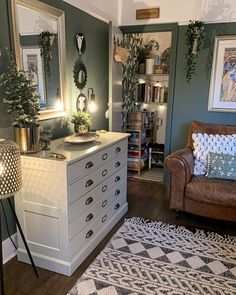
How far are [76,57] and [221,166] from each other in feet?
6.20

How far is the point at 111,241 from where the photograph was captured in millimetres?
2398

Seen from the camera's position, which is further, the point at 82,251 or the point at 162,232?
the point at 162,232

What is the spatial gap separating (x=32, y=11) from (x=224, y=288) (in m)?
2.54

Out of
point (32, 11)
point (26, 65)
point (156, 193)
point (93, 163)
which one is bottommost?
point (156, 193)

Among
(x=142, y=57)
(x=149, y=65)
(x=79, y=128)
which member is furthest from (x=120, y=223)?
(x=142, y=57)

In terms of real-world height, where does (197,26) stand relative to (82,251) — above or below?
above

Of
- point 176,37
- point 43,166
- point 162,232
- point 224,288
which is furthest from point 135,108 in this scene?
point 224,288

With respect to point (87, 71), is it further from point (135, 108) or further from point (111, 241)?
point (111, 241)

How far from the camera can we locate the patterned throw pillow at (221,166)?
2717 millimetres

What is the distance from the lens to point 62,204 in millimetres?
1877

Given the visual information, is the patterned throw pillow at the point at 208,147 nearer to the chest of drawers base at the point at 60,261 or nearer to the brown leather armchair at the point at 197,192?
the brown leather armchair at the point at 197,192

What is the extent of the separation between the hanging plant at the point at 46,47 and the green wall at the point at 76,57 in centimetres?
26

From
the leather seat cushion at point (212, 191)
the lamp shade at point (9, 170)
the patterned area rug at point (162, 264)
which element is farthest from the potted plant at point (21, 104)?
the leather seat cushion at point (212, 191)

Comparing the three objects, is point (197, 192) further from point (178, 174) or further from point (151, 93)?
point (151, 93)
